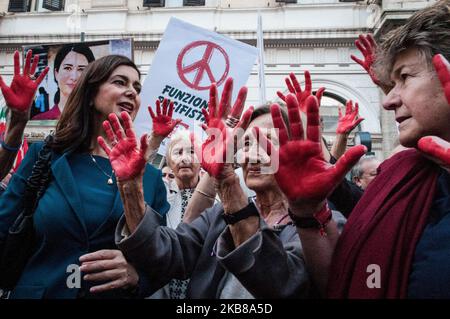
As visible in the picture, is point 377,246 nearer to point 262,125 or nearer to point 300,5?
point 262,125

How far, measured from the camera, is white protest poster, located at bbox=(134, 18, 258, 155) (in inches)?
136

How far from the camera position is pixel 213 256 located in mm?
1552

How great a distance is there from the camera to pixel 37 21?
11656mm

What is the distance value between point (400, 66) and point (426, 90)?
0.15 meters

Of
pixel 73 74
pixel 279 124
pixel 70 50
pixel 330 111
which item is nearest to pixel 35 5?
pixel 70 50

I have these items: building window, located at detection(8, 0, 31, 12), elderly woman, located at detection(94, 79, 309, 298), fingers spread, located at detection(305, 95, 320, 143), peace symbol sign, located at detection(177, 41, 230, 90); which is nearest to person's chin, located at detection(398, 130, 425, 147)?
fingers spread, located at detection(305, 95, 320, 143)

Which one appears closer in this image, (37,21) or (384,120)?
(384,120)

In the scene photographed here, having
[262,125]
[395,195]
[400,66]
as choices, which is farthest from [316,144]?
[262,125]

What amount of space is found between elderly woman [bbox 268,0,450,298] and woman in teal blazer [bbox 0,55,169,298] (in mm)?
697

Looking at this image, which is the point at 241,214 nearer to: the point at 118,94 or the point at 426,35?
the point at 426,35

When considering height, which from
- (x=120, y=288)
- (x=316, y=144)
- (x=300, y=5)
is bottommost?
(x=120, y=288)

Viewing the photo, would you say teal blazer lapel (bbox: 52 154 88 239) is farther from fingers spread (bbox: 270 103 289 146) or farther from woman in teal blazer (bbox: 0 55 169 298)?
fingers spread (bbox: 270 103 289 146)

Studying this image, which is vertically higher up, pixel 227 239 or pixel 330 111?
pixel 330 111

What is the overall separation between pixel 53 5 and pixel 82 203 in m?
11.8
